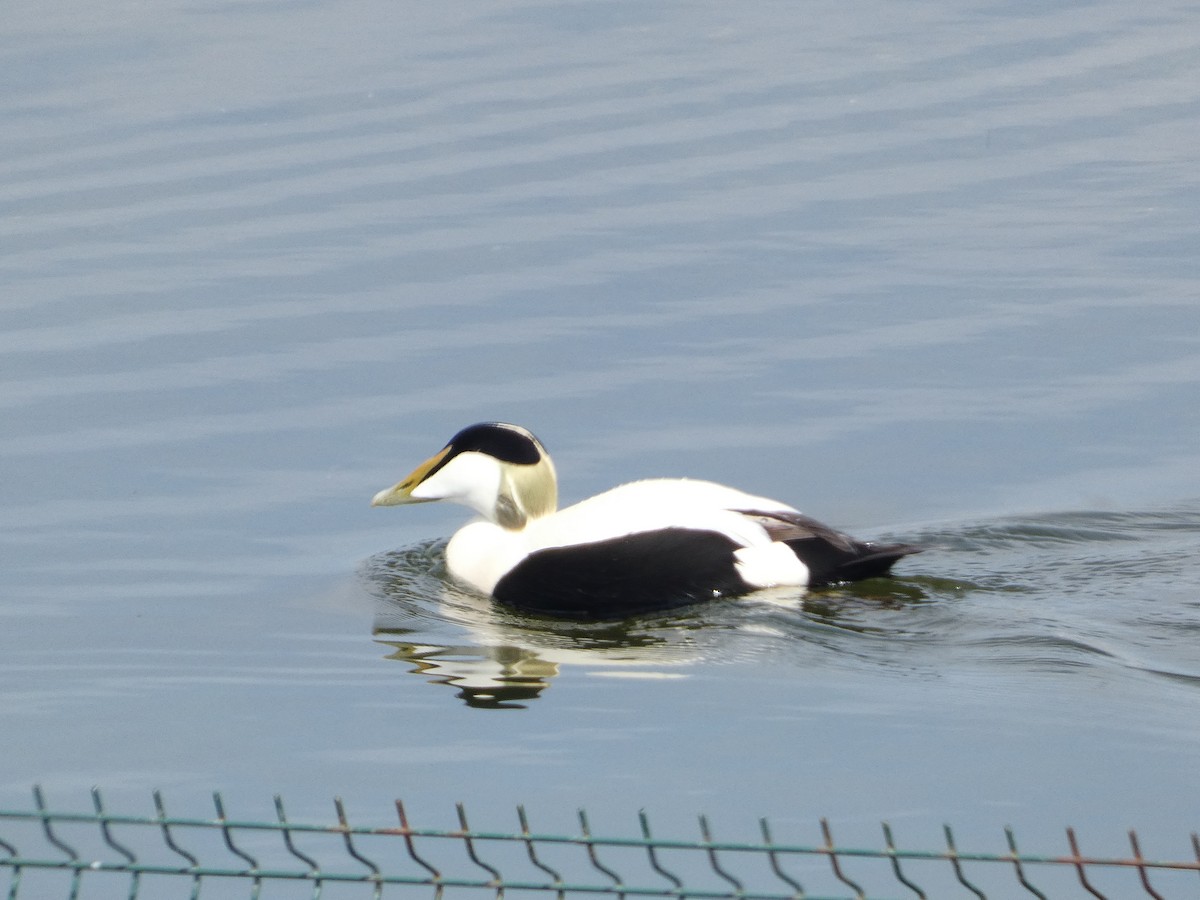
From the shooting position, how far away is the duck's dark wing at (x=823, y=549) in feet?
24.4

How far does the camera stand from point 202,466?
29.2 ft

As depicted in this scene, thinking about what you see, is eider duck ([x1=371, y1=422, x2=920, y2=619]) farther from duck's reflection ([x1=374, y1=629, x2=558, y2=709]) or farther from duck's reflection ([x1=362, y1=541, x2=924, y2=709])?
duck's reflection ([x1=374, y1=629, x2=558, y2=709])

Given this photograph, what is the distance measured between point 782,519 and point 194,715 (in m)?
2.40

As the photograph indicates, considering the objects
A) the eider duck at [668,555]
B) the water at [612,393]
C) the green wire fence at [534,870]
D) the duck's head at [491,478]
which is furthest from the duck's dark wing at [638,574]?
the green wire fence at [534,870]

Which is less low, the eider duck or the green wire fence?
the eider duck

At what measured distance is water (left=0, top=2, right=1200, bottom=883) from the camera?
19.3 ft

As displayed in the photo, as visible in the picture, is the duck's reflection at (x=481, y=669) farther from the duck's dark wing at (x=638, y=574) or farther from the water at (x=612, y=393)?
the duck's dark wing at (x=638, y=574)

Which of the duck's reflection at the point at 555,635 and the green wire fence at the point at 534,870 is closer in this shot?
the green wire fence at the point at 534,870

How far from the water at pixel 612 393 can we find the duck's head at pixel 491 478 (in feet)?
1.15

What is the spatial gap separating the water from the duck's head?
13.8 inches

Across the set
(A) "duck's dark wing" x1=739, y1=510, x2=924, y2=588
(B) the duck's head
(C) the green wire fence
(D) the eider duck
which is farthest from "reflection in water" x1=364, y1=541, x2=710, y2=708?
(C) the green wire fence

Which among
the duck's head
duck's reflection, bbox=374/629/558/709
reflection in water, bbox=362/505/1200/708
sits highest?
the duck's head

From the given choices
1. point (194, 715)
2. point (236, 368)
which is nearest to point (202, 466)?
point (236, 368)

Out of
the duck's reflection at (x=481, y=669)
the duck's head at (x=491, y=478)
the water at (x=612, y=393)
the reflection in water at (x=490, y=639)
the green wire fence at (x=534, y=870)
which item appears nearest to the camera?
the green wire fence at (x=534, y=870)
